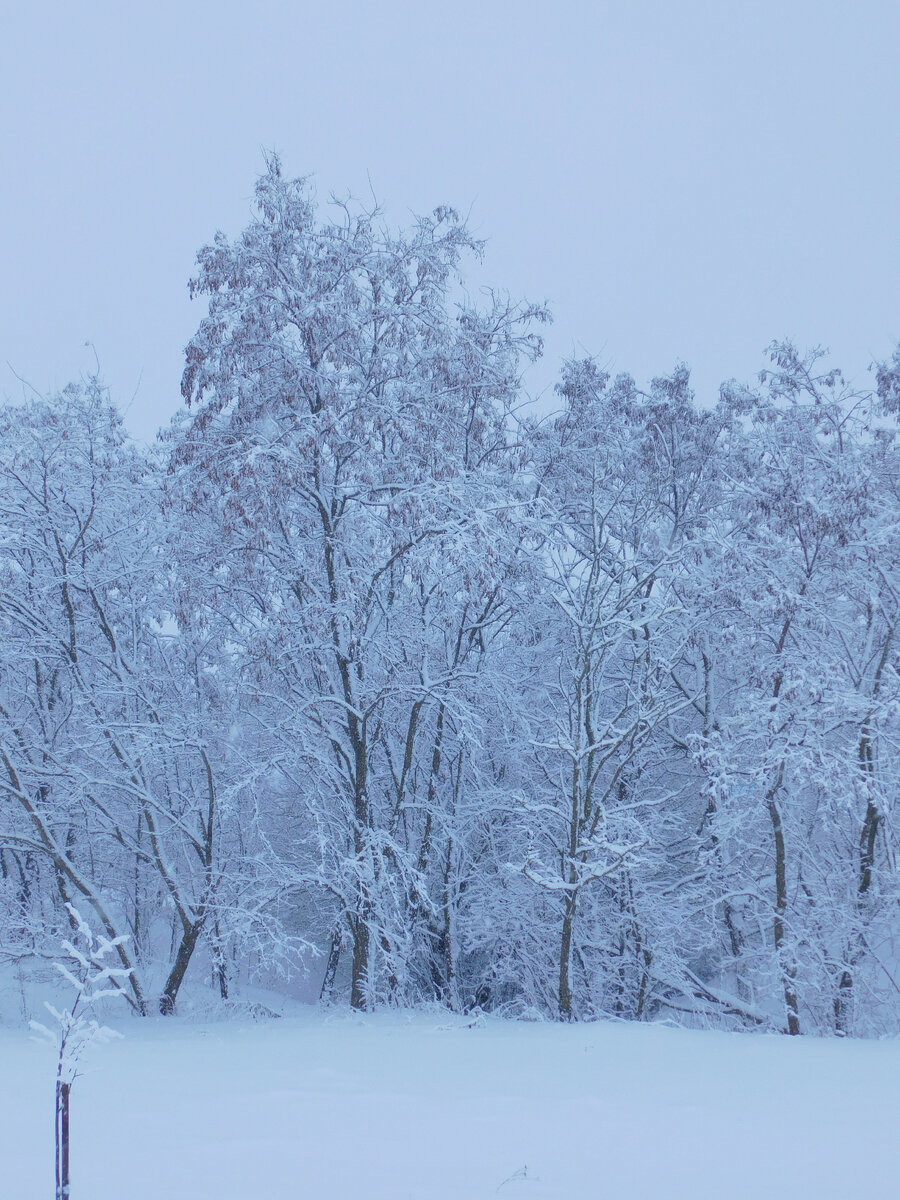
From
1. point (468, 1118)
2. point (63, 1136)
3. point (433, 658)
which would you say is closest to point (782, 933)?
point (433, 658)

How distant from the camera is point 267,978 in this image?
1748 cm

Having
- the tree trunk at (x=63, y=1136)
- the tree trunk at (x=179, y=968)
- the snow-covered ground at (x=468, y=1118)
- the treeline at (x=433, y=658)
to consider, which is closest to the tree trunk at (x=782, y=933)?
the treeline at (x=433, y=658)

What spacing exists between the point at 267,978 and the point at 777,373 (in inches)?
559

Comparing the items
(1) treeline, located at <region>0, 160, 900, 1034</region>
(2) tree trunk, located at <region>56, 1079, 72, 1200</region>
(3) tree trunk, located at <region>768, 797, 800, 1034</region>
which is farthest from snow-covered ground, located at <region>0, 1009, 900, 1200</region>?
(1) treeline, located at <region>0, 160, 900, 1034</region>

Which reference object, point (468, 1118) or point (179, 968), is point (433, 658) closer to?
point (179, 968)

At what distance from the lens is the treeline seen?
8703 mm

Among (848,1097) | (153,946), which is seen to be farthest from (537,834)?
(153,946)

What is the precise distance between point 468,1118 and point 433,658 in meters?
7.41

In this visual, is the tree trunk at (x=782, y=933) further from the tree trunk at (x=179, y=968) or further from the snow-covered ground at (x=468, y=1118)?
the tree trunk at (x=179, y=968)

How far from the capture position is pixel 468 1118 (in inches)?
178

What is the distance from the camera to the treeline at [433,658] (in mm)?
8703

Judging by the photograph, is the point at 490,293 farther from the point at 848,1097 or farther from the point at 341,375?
the point at 848,1097

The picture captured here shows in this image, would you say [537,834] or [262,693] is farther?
[537,834]

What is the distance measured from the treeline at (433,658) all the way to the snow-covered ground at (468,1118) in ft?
Result: 6.40
